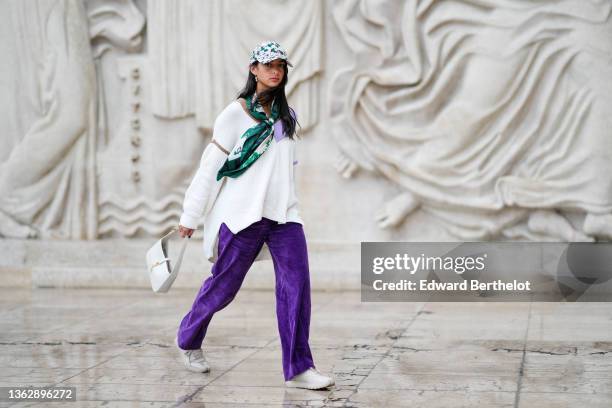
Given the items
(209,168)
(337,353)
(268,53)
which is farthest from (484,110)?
(209,168)

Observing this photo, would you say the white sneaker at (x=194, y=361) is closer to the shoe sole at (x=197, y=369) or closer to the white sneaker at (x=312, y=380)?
the shoe sole at (x=197, y=369)

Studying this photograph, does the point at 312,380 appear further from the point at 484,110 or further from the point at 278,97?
the point at 484,110

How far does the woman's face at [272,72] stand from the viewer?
4301 mm

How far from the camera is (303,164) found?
7.53 meters

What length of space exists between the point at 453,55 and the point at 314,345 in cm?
277

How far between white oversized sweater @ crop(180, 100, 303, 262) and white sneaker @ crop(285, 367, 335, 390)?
0.68 m

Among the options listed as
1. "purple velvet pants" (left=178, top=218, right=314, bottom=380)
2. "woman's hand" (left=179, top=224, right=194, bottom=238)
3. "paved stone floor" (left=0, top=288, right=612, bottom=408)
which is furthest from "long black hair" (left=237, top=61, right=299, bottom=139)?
"paved stone floor" (left=0, top=288, right=612, bottom=408)

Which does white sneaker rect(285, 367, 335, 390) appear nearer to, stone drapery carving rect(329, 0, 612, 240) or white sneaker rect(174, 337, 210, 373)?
white sneaker rect(174, 337, 210, 373)

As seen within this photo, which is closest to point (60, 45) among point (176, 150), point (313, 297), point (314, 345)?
point (176, 150)

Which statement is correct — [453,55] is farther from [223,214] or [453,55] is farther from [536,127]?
[223,214]

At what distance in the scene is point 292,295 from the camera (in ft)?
14.0

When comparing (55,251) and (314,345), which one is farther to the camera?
(55,251)

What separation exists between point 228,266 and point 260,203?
356 mm

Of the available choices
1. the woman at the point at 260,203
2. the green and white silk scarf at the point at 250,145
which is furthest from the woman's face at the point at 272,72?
the green and white silk scarf at the point at 250,145
